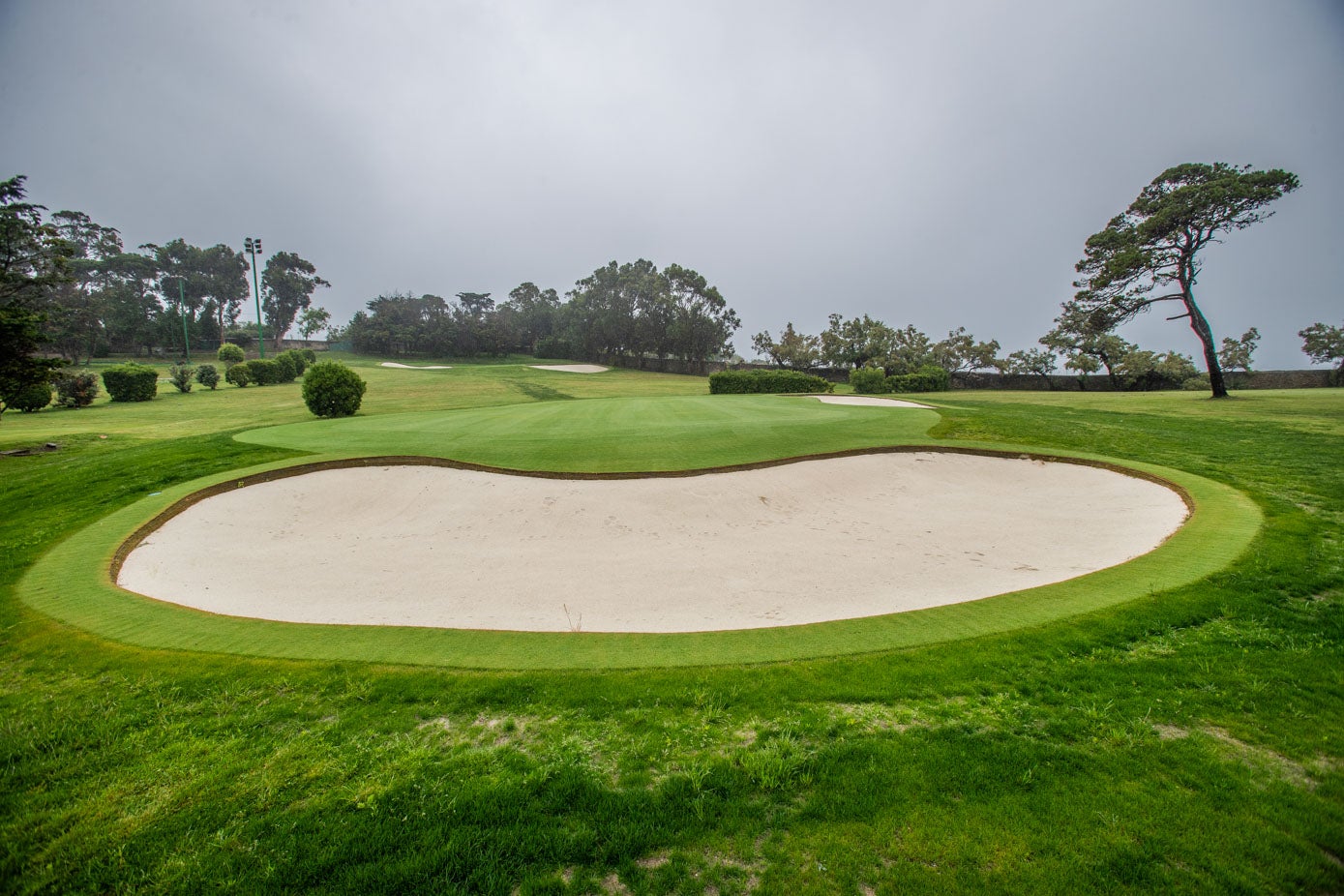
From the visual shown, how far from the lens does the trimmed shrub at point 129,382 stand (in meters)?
28.0

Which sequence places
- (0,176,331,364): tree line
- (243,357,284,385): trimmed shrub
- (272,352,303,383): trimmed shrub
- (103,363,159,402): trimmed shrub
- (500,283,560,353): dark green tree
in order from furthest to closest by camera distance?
1. (500,283,560,353): dark green tree
2. (0,176,331,364): tree line
3. (272,352,303,383): trimmed shrub
4. (243,357,284,385): trimmed shrub
5. (103,363,159,402): trimmed shrub

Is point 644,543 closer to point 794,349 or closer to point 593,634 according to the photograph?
point 593,634

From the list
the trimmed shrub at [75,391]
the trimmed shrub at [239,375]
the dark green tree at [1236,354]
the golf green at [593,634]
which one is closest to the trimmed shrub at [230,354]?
the trimmed shrub at [239,375]

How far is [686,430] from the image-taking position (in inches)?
518

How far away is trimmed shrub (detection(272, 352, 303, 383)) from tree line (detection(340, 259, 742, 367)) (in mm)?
22795

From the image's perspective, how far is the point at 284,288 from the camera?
76.6m

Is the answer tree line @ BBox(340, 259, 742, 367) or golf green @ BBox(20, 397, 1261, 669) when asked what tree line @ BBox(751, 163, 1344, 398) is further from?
golf green @ BBox(20, 397, 1261, 669)

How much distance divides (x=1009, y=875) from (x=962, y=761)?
750 mm

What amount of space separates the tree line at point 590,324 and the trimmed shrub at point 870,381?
2278 cm

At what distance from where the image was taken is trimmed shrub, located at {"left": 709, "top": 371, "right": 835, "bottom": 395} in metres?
33.4

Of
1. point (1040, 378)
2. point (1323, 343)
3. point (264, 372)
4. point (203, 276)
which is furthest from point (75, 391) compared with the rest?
point (1323, 343)

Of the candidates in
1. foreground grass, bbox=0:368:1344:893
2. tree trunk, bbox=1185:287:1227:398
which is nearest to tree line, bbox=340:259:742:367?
tree trunk, bbox=1185:287:1227:398

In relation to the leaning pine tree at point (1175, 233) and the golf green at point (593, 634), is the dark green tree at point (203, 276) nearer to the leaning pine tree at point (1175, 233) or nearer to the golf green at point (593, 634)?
the golf green at point (593, 634)

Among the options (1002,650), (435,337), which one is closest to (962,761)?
(1002,650)
